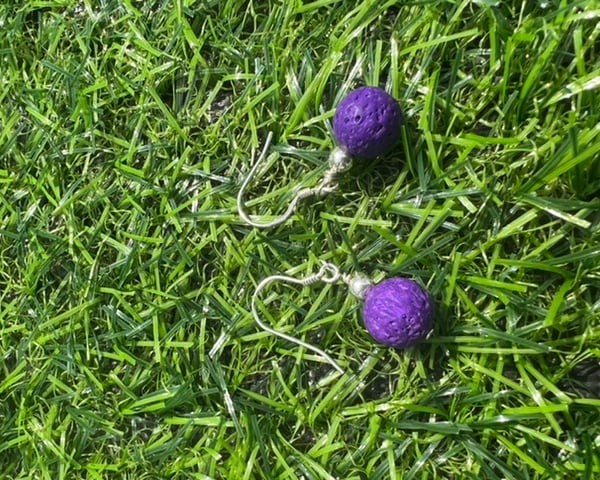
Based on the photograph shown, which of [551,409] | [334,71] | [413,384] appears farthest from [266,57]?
[551,409]

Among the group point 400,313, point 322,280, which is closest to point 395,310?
point 400,313

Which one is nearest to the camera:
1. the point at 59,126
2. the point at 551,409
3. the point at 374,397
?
the point at 551,409

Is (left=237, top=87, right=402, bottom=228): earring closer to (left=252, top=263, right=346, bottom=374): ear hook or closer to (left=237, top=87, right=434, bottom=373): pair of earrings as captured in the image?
(left=237, top=87, right=434, bottom=373): pair of earrings

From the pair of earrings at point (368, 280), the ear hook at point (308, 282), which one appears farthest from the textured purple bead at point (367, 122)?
the ear hook at point (308, 282)

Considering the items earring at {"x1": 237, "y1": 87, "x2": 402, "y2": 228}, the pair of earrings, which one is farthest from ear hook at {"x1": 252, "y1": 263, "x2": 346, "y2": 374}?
earring at {"x1": 237, "y1": 87, "x2": 402, "y2": 228}

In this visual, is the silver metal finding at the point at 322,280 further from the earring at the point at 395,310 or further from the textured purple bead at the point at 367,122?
the textured purple bead at the point at 367,122

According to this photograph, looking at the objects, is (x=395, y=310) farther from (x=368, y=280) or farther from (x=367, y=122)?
(x=367, y=122)

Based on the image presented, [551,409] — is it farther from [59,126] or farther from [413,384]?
[59,126]
